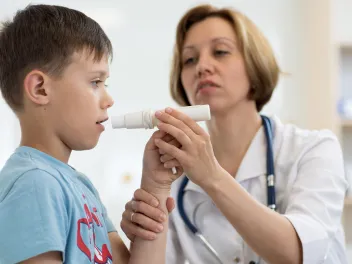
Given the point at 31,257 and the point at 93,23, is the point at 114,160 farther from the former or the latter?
the point at 31,257

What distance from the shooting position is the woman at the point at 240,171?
1.05 m

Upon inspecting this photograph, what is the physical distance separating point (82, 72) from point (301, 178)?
690mm

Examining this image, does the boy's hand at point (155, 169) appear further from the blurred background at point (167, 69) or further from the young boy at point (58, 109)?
the blurred background at point (167, 69)

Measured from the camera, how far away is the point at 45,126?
841 millimetres

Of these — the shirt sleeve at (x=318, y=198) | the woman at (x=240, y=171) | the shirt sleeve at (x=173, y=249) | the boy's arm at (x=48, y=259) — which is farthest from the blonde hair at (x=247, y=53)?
the boy's arm at (x=48, y=259)

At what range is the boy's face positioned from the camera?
0.83 metres

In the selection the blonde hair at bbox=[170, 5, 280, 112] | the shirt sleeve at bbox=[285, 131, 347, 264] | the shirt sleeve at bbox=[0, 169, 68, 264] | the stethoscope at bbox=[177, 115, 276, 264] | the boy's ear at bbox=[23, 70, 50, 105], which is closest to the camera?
the shirt sleeve at bbox=[0, 169, 68, 264]

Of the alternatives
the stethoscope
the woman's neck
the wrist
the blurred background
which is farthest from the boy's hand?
the blurred background

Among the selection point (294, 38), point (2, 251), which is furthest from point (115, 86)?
point (2, 251)

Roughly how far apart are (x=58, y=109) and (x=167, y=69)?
2.00m

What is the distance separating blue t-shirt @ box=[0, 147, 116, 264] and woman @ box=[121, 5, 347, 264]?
0.19 meters

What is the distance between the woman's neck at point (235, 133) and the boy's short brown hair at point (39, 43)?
69 cm

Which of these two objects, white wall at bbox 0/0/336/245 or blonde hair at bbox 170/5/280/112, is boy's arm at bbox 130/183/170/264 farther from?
white wall at bbox 0/0/336/245

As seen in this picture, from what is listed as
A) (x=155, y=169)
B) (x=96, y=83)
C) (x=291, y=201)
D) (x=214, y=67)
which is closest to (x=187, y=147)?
(x=155, y=169)
